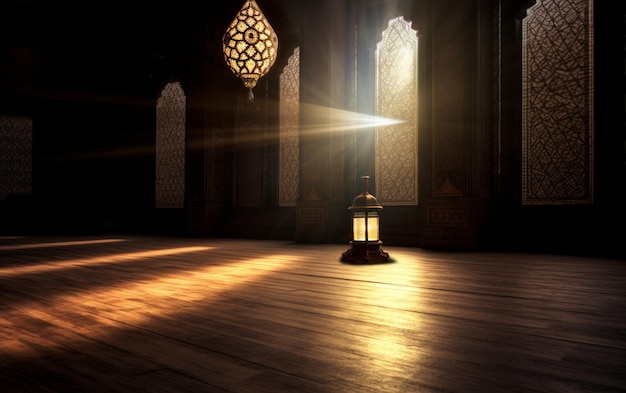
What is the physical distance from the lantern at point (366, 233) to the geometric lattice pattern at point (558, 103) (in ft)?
6.76

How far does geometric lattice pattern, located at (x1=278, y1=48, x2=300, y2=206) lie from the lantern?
3.01 m

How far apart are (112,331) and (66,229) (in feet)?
29.7

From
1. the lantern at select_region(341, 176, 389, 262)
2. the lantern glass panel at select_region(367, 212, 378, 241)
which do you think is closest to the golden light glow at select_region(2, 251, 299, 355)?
the lantern at select_region(341, 176, 389, 262)

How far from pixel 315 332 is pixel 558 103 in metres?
4.21

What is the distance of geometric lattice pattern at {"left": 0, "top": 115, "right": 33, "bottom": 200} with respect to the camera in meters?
10.7

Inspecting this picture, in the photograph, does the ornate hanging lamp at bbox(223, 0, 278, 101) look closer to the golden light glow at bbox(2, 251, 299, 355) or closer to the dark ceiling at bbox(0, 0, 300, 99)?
the golden light glow at bbox(2, 251, 299, 355)

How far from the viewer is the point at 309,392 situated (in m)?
0.92

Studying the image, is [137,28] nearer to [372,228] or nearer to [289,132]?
[289,132]

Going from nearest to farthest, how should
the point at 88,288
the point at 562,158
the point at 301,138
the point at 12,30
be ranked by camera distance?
the point at 88,288, the point at 562,158, the point at 301,138, the point at 12,30

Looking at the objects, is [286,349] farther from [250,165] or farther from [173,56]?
[173,56]

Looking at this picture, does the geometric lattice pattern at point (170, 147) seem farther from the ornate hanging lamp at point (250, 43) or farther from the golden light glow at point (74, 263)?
the ornate hanging lamp at point (250, 43)

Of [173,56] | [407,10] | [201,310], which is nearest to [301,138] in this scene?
[407,10]

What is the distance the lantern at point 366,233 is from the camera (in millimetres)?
3471

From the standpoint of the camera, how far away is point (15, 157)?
10.8 metres
